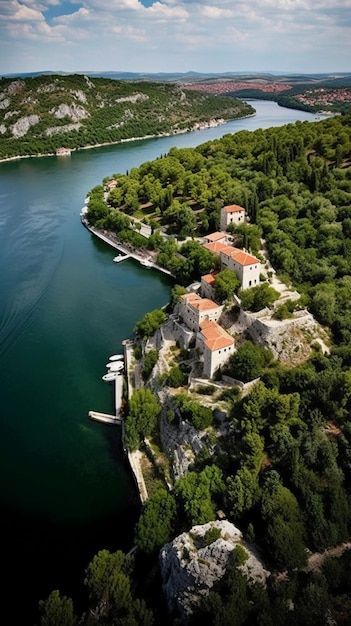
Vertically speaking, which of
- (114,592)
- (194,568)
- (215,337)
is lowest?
(114,592)

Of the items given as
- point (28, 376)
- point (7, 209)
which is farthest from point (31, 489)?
point (7, 209)

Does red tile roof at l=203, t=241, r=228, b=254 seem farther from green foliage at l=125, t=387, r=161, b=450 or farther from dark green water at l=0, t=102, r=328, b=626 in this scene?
green foliage at l=125, t=387, r=161, b=450

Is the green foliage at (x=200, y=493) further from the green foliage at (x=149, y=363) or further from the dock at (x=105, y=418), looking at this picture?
the green foliage at (x=149, y=363)

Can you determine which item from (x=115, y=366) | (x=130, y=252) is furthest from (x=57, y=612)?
(x=130, y=252)

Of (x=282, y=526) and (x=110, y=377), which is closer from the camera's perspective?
(x=282, y=526)

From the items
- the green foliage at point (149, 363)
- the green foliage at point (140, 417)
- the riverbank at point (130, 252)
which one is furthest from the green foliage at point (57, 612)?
the riverbank at point (130, 252)

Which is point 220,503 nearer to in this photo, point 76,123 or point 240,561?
point 240,561

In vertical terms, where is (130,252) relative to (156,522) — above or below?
above

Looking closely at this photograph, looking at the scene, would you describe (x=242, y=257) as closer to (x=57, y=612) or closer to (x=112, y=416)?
(x=112, y=416)
